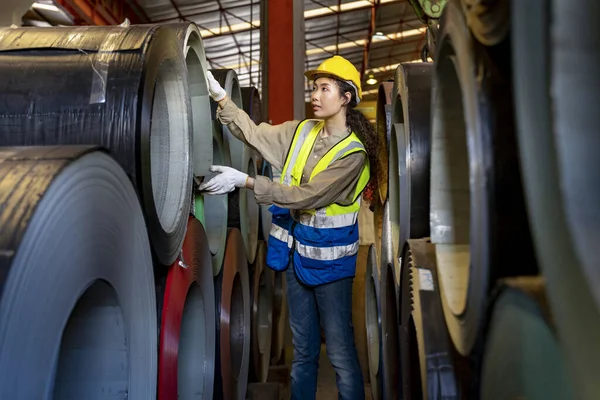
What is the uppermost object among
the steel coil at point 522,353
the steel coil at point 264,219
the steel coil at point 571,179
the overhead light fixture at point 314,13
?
the overhead light fixture at point 314,13

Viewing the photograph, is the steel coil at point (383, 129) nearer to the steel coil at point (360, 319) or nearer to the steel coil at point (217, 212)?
the steel coil at point (217, 212)

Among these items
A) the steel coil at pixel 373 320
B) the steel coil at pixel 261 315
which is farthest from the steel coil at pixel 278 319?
the steel coil at pixel 373 320

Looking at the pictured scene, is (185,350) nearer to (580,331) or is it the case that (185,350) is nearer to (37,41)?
(37,41)

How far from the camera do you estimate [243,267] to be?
8.41 feet

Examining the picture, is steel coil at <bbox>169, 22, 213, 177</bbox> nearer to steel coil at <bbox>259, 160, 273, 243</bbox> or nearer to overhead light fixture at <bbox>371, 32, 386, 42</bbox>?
steel coil at <bbox>259, 160, 273, 243</bbox>

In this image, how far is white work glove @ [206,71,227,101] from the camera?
2.07 meters

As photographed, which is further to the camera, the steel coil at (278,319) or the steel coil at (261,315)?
the steel coil at (278,319)

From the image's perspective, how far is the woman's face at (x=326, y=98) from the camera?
221 centimetres

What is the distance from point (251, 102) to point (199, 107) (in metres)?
1.08

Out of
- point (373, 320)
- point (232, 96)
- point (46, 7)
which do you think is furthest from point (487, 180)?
point (46, 7)

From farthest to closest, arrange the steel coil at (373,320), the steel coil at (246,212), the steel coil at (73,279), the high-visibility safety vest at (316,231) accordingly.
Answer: the steel coil at (373,320) → the steel coil at (246,212) → the high-visibility safety vest at (316,231) → the steel coil at (73,279)

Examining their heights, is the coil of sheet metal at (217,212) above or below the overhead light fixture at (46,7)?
below

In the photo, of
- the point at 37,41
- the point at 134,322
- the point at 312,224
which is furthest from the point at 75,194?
the point at 312,224

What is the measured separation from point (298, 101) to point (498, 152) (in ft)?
14.3
